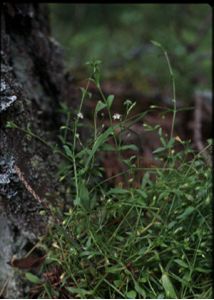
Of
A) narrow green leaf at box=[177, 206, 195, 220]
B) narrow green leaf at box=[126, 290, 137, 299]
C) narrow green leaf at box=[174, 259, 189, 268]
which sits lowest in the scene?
narrow green leaf at box=[126, 290, 137, 299]

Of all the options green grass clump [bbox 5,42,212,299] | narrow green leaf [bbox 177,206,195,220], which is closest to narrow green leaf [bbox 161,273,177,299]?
green grass clump [bbox 5,42,212,299]

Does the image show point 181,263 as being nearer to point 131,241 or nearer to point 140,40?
point 131,241

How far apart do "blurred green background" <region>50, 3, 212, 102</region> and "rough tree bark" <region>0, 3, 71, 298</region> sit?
163cm

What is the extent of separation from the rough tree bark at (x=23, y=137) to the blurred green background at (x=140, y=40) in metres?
1.63

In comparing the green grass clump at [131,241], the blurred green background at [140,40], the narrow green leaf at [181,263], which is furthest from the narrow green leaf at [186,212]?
the blurred green background at [140,40]

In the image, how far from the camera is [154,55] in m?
4.26

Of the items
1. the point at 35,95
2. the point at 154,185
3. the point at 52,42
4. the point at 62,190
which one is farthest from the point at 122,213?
the point at 52,42

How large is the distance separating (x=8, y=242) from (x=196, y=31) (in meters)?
3.05

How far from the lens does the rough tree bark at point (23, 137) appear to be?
5.45 feet

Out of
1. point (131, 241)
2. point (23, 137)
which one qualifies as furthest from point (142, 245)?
point (23, 137)

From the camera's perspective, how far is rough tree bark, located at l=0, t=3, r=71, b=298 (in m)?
1.66

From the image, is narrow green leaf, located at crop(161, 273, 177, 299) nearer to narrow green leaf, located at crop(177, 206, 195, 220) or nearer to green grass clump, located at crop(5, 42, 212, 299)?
green grass clump, located at crop(5, 42, 212, 299)

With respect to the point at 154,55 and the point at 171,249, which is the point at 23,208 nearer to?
the point at 171,249

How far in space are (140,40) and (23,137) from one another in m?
3.08
